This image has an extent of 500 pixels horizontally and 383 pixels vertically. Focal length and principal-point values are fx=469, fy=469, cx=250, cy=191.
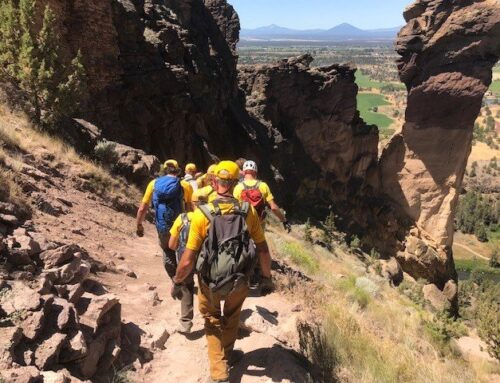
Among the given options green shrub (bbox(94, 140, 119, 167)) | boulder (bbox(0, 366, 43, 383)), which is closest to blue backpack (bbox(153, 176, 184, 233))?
boulder (bbox(0, 366, 43, 383))

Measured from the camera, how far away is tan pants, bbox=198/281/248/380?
4.05m

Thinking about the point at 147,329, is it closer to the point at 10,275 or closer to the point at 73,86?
the point at 10,275

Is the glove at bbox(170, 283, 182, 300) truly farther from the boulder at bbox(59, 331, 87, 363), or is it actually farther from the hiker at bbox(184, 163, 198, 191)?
the boulder at bbox(59, 331, 87, 363)

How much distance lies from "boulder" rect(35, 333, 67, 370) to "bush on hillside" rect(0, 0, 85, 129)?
28.8 feet

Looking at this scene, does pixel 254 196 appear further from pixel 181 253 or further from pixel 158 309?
pixel 158 309

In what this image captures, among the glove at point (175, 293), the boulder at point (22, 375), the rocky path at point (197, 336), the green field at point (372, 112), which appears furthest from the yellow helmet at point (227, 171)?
the green field at point (372, 112)

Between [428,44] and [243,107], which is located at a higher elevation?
[428,44]

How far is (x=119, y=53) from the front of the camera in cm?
1633

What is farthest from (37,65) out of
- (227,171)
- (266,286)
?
(227,171)

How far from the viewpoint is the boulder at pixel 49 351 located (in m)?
3.46

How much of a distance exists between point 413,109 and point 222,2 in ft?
62.7

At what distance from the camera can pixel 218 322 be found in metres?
4.18

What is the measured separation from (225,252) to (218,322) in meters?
0.80

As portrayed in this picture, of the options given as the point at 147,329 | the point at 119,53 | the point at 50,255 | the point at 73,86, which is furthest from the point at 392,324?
the point at 119,53
